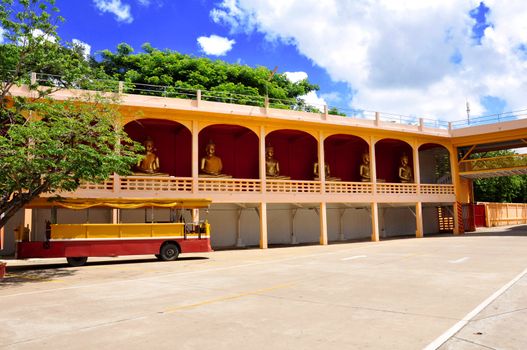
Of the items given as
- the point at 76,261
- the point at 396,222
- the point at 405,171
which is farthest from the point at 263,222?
the point at 405,171

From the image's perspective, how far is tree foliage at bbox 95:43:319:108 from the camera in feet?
128

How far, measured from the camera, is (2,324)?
23.4 feet

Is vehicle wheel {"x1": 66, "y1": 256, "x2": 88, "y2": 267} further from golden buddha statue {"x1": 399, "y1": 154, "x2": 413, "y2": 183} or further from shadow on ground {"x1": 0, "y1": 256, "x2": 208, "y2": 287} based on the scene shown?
golden buddha statue {"x1": 399, "y1": 154, "x2": 413, "y2": 183}

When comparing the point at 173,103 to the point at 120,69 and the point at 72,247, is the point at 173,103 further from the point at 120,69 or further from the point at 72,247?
the point at 120,69

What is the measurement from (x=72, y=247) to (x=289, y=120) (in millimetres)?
12889

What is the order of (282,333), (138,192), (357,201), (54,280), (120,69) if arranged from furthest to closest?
(120,69)
(357,201)
(138,192)
(54,280)
(282,333)

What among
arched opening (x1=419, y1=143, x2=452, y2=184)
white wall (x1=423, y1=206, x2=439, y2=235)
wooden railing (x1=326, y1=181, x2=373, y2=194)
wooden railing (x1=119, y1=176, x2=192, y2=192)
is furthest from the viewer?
white wall (x1=423, y1=206, x2=439, y2=235)

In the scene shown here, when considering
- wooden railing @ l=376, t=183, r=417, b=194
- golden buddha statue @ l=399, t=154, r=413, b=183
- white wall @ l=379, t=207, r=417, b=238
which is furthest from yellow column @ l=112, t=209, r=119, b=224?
golden buddha statue @ l=399, t=154, r=413, b=183

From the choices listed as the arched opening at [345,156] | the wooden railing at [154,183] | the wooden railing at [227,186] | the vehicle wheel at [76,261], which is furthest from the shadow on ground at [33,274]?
the arched opening at [345,156]

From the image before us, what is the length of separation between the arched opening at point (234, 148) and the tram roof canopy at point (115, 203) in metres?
7.78

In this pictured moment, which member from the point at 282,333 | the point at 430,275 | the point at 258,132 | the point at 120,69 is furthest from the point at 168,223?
the point at 120,69

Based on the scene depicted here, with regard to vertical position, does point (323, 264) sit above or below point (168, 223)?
below

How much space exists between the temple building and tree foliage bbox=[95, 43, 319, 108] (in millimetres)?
11925

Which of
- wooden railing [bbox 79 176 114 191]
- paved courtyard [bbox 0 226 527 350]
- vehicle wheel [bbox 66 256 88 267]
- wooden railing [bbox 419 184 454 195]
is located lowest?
paved courtyard [bbox 0 226 527 350]
